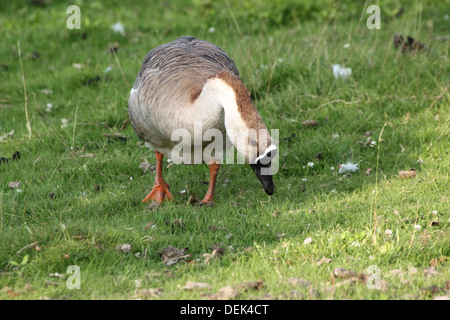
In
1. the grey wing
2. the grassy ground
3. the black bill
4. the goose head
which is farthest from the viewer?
the grey wing

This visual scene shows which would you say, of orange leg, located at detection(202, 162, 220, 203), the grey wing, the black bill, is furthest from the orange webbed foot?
the black bill

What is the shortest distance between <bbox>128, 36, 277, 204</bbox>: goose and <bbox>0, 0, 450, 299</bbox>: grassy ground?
0.56 m

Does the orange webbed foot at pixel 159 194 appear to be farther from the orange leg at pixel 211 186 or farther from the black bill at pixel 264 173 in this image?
the black bill at pixel 264 173

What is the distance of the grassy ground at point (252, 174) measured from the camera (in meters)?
4.35

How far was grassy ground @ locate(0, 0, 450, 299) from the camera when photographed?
435 cm

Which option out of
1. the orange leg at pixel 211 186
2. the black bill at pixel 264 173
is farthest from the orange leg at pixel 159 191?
the black bill at pixel 264 173

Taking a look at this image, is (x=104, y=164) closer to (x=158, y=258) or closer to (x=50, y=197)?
(x=50, y=197)

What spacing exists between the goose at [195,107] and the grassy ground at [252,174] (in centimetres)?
56

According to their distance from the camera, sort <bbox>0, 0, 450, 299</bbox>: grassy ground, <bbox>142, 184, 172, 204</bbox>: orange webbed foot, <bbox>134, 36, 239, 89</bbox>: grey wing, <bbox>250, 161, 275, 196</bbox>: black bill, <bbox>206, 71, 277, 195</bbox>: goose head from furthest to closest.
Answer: <bbox>142, 184, 172, 204</bbox>: orange webbed foot → <bbox>134, 36, 239, 89</bbox>: grey wing → <bbox>250, 161, 275, 196</bbox>: black bill → <bbox>206, 71, 277, 195</bbox>: goose head → <bbox>0, 0, 450, 299</bbox>: grassy ground

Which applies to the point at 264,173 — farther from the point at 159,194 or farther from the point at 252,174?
the point at 252,174

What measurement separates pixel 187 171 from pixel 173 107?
1.80 m

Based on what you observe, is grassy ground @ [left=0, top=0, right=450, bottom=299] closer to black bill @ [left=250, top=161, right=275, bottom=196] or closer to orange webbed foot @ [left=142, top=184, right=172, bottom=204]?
orange webbed foot @ [left=142, top=184, right=172, bottom=204]

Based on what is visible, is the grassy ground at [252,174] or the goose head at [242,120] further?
the goose head at [242,120]

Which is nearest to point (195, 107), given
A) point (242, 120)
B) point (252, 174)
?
point (242, 120)
